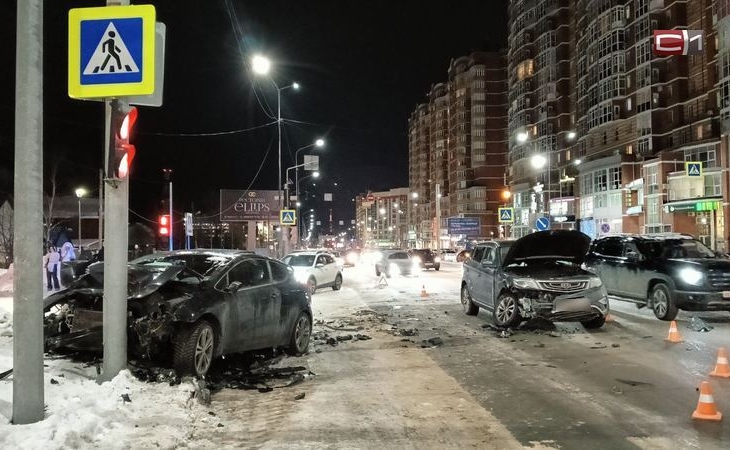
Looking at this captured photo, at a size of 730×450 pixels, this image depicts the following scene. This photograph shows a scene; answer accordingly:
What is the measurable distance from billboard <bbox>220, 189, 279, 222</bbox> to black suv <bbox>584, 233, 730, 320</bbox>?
107 feet

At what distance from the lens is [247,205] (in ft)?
151

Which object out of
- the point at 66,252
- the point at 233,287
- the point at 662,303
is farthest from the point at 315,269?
the point at 233,287

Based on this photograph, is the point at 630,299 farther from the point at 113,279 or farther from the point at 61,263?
the point at 61,263

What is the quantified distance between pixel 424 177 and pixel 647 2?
109429 millimetres

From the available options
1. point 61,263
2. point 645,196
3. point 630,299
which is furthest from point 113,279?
point 645,196

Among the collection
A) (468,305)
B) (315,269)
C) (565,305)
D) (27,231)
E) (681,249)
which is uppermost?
(27,231)

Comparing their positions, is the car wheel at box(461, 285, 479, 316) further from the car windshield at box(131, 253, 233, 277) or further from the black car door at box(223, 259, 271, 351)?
the car windshield at box(131, 253, 233, 277)

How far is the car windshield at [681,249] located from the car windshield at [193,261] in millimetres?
10410

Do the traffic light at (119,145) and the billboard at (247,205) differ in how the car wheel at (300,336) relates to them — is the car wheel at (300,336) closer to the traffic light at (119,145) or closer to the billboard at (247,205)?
the traffic light at (119,145)

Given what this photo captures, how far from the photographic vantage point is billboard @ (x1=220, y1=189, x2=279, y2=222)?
148 ft

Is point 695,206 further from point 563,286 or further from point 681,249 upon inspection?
point 563,286

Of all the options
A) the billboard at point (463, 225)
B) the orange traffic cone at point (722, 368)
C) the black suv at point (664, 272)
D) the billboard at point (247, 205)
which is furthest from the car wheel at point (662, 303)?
the billboard at point (463, 225)

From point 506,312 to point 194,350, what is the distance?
6946 millimetres

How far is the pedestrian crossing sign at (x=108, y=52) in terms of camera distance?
19.5ft
